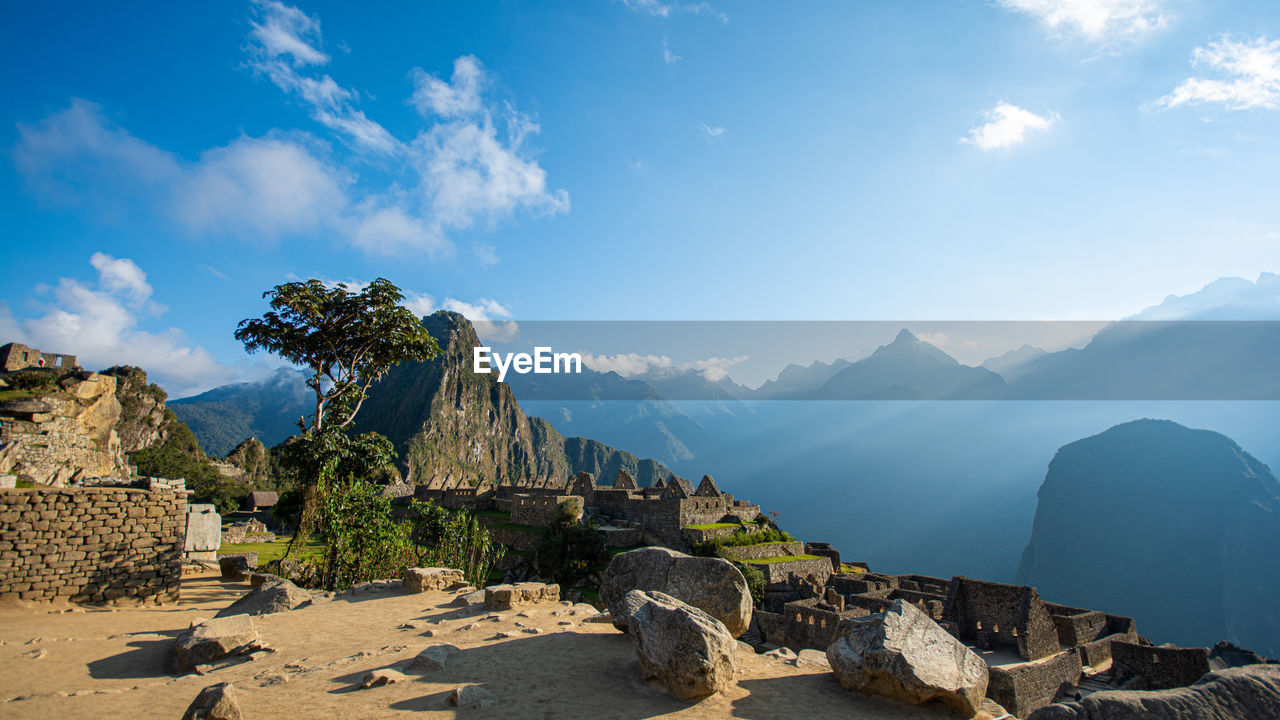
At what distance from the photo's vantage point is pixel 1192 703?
15.2ft

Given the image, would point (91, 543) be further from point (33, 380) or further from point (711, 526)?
point (711, 526)

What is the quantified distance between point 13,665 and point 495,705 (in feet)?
22.7

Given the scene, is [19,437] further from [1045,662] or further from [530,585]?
[1045,662]

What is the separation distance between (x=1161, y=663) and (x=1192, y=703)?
73.1 feet

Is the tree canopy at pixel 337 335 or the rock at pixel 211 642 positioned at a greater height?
the tree canopy at pixel 337 335

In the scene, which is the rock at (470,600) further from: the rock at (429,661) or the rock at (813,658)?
the rock at (813,658)

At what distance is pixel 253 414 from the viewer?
6836 inches

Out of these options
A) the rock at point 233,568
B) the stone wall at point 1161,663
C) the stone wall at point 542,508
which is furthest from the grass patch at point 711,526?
the rock at point 233,568

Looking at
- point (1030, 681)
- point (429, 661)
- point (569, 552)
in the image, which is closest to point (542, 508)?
point (569, 552)

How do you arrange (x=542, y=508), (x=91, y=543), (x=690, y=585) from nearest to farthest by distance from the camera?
(x=690, y=585)
(x=91, y=543)
(x=542, y=508)

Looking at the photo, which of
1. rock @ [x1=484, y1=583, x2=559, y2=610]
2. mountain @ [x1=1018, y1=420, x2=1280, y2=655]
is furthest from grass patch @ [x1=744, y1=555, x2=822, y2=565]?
mountain @ [x1=1018, y1=420, x2=1280, y2=655]

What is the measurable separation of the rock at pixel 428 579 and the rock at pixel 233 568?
6840 millimetres

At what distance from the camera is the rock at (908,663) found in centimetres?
596

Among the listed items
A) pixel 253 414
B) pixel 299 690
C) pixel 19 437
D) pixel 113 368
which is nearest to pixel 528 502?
pixel 19 437
